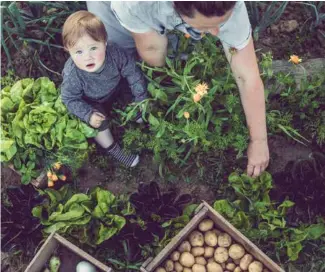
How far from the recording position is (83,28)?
186 cm

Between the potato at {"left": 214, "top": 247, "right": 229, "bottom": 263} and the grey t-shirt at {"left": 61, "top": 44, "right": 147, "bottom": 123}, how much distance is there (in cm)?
67

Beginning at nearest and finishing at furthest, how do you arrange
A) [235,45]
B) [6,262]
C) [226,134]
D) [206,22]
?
1. [206,22]
2. [235,45]
3. [226,134]
4. [6,262]

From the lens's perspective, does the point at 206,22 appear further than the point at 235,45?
No

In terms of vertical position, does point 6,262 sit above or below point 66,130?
below

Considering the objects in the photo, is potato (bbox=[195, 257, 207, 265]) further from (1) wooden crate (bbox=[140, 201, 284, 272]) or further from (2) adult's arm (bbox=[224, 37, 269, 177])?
(2) adult's arm (bbox=[224, 37, 269, 177])

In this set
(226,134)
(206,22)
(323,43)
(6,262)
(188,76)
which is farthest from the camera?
(323,43)

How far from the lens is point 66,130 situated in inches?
83.7

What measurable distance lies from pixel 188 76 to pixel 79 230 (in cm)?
76

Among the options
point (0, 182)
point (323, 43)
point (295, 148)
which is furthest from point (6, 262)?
point (323, 43)

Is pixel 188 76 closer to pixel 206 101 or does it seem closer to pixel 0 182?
pixel 206 101

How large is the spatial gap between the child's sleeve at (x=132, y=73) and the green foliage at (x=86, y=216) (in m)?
0.42

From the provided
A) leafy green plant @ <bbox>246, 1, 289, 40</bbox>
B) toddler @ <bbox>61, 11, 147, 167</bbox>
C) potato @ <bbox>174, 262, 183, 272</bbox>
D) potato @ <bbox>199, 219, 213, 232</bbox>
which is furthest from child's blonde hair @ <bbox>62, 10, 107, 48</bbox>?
potato @ <bbox>174, 262, 183, 272</bbox>

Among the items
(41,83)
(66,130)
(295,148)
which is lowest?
(295,148)

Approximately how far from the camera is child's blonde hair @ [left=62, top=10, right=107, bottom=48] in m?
1.86
